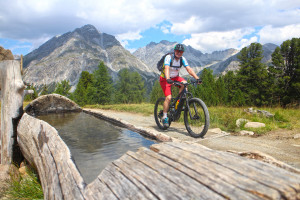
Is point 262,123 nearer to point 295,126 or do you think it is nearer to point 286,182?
point 295,126

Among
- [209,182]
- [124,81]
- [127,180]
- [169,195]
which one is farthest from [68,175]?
[124,81]

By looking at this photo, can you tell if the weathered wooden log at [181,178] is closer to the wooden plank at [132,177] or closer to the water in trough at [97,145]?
the wooden plank at [132,177]

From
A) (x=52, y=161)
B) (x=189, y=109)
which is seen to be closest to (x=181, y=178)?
(x=52, y=161)

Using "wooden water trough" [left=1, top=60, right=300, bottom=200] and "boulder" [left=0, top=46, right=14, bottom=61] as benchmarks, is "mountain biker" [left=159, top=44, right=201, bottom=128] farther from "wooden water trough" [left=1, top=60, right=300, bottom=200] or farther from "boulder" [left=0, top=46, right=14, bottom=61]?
"boulder" [left=0, top=46, right=14, bottom=61]

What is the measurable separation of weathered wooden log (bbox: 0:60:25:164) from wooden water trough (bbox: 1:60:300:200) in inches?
135

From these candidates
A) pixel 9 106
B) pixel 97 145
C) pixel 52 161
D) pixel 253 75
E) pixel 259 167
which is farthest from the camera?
pixel 253 75

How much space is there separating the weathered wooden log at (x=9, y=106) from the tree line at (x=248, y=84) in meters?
23.9

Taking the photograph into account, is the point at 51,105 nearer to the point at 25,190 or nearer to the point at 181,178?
the point at 25,190

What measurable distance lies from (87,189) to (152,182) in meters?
0.70

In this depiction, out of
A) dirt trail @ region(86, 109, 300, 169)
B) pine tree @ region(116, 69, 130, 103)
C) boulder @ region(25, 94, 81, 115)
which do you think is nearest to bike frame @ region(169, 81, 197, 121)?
dirt trail @ region(86, 109, 300, 169)

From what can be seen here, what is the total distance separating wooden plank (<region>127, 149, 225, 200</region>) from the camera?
1133mm

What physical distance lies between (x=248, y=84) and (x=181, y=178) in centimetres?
4754

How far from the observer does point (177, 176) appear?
4.37ft

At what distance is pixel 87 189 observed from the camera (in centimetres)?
173
